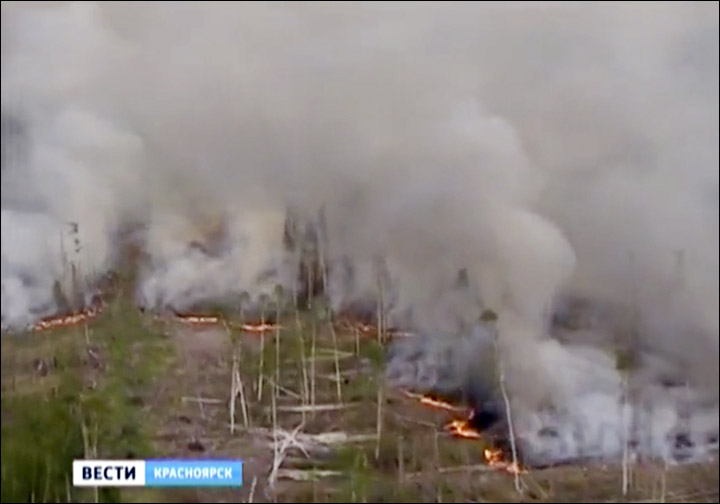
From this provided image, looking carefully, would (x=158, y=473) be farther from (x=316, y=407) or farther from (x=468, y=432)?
(x=468, y=432)

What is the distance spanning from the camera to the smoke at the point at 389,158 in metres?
1.96

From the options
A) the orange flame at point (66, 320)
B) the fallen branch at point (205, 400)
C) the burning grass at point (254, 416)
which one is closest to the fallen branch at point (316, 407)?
the burning grass at point (254, 416)

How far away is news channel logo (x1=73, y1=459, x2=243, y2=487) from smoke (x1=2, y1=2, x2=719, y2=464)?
1.12ft

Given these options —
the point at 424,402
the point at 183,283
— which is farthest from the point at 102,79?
the point at 424,402

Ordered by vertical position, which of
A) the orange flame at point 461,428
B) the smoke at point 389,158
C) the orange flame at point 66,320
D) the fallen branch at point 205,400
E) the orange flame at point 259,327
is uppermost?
the smoke at point 389,158

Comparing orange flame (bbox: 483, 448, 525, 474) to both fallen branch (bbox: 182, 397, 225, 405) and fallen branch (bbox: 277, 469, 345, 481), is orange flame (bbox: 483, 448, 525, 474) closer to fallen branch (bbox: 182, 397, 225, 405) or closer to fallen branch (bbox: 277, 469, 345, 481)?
fallen branch (bbox: 277, 469, 345, 481)

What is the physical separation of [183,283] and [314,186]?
338 mm

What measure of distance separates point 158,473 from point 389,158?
2.64 feet

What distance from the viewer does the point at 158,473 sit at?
6.51 feet

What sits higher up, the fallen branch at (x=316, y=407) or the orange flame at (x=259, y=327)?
the orange flame at (x=259, y=327)

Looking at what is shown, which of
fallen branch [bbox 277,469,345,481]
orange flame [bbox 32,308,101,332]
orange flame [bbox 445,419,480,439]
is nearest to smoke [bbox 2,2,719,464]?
orange flame [bbox 32,308,101,332]

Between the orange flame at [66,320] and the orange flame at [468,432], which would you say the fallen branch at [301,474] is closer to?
the orange flame at [468,432]

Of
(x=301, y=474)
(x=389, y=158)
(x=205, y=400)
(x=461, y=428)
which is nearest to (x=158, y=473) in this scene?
(x=205, y=400)

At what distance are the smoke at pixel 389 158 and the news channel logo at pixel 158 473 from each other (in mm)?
340
